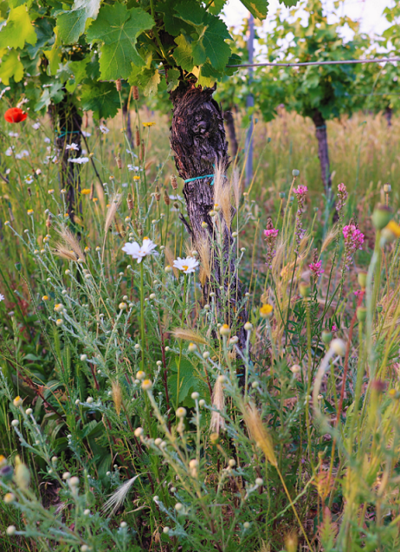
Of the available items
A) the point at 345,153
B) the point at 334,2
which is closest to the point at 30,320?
the point at 334,2

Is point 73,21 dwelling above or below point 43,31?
below

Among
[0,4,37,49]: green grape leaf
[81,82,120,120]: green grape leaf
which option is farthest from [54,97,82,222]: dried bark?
[0,4,37,49]: green grape leaf

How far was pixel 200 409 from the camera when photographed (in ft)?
3.86

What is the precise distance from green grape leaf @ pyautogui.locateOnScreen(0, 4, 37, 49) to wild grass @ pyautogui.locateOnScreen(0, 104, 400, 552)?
0.65 metres

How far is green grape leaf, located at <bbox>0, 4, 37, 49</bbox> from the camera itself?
4.67 ft

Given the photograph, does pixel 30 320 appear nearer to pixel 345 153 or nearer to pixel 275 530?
pixel 275 530

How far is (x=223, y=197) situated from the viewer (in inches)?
44.3

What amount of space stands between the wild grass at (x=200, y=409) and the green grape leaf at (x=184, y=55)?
14.8 inches

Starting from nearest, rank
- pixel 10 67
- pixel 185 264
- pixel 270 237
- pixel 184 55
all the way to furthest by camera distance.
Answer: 1. pixel 185 264
2. pixel 184 55
3. pixel 270 237
4. pixel 10 67

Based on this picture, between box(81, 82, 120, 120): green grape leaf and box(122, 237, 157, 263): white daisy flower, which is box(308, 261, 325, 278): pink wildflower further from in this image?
box(81, 82, 120, 120): green grape leaf

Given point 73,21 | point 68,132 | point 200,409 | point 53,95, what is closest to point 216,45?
point 73,21

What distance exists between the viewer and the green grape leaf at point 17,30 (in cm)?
142

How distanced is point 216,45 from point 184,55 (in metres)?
0.11

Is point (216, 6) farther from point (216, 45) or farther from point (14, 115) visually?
point (14, 115)
